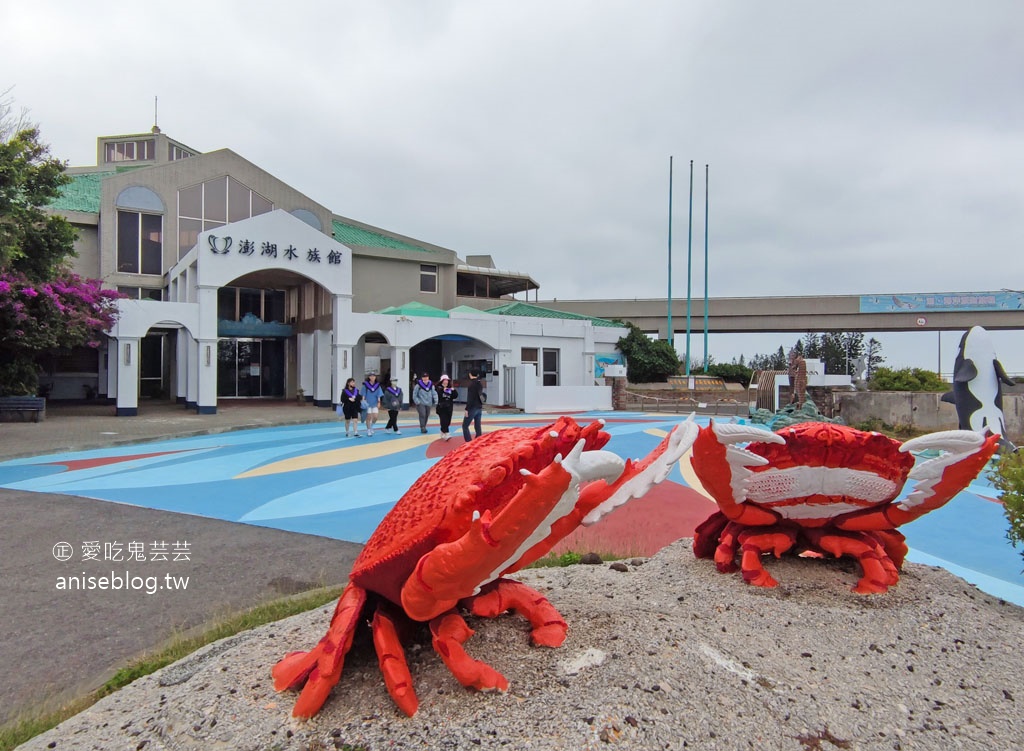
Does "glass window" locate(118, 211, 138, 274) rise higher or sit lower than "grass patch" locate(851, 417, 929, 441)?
higher

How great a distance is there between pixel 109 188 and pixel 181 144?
15.0 meters

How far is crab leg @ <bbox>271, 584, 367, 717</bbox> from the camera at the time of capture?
6.79 ft

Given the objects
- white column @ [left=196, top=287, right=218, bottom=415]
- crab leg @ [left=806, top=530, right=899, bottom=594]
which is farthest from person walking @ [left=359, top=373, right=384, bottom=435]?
crab leg @ [left=806, top=530, right=899, bottom=594]

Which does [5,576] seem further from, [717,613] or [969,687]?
[969,687]

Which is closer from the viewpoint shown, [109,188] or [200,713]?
[200,713]

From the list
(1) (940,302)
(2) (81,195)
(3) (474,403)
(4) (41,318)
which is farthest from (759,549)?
(1) (940,302)

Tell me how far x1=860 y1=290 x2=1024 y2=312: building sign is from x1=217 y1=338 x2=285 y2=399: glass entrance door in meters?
32.5

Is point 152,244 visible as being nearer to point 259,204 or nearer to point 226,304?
point 226,304

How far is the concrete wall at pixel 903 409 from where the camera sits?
14336 mm

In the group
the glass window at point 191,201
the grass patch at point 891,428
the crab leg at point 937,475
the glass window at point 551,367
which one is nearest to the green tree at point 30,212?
the glass window at point 191,201

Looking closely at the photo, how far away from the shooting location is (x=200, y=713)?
223cm

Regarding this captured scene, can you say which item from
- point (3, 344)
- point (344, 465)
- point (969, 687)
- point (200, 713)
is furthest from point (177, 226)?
point (969, 687)

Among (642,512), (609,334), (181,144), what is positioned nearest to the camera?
(642,512)

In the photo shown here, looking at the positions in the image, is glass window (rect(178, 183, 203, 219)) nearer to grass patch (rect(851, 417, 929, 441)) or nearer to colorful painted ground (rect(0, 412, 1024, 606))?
colorful painted ground (rect(0, 412, 1024, 606))
